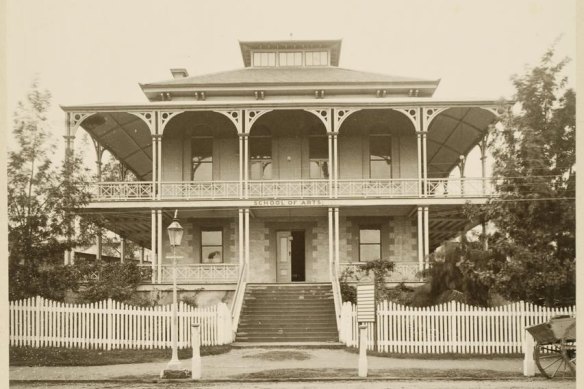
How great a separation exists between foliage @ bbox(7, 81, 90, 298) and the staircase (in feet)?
16.7

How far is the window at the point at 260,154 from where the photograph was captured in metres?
25.6

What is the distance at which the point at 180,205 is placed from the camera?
2311cm

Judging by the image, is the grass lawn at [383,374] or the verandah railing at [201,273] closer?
the grass lawn at [383,374]

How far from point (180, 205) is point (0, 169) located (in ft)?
43.3

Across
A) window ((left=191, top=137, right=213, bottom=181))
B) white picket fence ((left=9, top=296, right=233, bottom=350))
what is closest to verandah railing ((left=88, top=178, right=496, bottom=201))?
window ((left=191, top=137, right=213, bottom=181))

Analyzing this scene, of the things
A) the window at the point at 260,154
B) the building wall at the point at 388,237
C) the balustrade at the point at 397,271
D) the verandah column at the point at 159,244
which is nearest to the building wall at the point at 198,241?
the window at the point at 260,154

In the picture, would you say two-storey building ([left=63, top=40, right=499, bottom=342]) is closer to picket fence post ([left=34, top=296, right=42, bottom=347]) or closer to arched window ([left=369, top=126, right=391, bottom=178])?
arched window ([left=369, top=126, right=391, bottom=178])

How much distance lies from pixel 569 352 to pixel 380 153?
1418 cm

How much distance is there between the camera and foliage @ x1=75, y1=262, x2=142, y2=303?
788 inches

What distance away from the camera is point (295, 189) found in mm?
24312

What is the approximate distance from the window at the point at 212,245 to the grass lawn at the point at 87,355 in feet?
27.6

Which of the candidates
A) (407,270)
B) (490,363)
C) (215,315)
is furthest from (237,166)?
(490,363)

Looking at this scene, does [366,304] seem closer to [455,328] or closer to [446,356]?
[446,356]

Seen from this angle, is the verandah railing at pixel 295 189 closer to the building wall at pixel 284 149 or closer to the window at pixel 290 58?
the building wall at pixel 284 149
